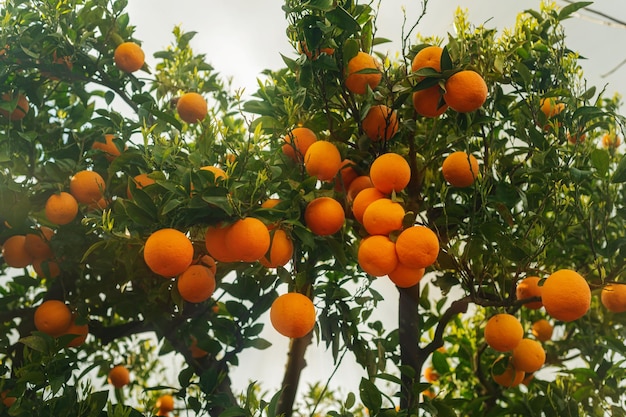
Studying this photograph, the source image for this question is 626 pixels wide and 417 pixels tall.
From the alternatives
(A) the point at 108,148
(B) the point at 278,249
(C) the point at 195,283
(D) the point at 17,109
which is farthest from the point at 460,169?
(D) the point at 17,109

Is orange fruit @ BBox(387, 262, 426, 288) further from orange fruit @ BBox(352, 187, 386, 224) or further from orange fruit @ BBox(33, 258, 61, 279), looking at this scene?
orange fruit @ BBox(33, 258, 61, 279)

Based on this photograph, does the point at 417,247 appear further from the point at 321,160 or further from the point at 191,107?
the point at 191,107

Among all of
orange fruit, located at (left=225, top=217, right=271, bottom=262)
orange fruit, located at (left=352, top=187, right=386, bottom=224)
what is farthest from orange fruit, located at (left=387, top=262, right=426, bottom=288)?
orange fruit, located at (left=225, top=217, right=271, bottom=262)

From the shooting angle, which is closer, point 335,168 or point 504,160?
point 335,168

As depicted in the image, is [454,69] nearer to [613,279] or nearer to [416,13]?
[613,279]

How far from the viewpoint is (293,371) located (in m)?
1.28

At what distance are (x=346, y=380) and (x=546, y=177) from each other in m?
1.13

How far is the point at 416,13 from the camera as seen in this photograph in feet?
6.50

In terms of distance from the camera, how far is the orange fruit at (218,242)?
877 mm

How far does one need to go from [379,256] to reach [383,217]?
2.4 inches

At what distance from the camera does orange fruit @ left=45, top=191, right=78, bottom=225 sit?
1103 millimetres

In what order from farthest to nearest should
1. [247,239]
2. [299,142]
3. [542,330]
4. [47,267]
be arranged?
[542,330]
[47,267]
[299,142]
[247,239]

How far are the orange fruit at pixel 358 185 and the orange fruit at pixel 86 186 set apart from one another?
47cm

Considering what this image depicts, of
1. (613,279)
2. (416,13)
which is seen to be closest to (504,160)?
(613,279)
